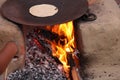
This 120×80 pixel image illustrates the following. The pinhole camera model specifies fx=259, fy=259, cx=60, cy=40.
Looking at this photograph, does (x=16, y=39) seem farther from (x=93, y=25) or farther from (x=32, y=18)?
(x=93, y=25)

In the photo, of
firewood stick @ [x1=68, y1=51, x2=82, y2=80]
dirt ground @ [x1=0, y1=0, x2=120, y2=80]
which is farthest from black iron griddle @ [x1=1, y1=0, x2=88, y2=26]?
firewood stick @ [x1=68, y1=51, x2=82, y2=80]

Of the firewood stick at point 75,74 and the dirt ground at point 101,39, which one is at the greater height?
the dirt ground at point 101,39

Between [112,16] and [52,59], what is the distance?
0.72 m

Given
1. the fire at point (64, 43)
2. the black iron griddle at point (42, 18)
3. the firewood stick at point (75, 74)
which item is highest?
the black iron griddle at point (42, 18)

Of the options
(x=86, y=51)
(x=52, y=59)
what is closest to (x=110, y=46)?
(x=86, y=51)

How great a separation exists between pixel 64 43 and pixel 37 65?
0.34 m

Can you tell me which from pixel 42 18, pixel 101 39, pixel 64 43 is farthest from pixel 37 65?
pixel 101 39

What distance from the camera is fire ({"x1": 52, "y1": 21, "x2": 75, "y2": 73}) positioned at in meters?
2.47

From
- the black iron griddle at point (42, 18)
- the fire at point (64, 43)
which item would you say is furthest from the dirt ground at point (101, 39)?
the fire at point (64, 43)

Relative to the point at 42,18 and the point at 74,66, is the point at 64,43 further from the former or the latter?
the point at 42,18

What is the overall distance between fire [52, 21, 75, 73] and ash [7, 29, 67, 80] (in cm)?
7

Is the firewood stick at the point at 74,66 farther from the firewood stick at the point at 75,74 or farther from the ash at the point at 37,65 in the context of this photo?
the ash at the point at 37,65

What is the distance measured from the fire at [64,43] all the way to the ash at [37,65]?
0.07 m

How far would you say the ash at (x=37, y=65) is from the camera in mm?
2387
